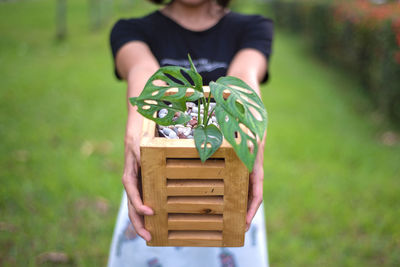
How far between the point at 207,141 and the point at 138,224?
0.36 metres

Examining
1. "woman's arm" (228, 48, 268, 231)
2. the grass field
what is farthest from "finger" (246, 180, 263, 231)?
the grass field

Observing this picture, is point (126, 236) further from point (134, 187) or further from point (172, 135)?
point (172, 135)

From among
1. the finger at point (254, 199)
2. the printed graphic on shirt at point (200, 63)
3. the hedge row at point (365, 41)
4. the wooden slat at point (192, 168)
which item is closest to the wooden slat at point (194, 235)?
the finger at point (254, 199)

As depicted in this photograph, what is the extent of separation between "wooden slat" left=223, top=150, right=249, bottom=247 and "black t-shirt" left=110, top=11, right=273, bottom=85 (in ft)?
2.16

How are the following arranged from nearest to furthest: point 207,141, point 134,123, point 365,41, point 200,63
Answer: point 207,141 → point 134,123 → point 200,63 → point 365,41

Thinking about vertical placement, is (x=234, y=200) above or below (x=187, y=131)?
below

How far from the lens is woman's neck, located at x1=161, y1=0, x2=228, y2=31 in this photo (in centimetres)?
161

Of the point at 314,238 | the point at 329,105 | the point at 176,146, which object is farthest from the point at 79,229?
the point at 329,105

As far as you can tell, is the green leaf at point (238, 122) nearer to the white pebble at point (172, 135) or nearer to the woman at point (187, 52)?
the white pebble at point (172, 135)

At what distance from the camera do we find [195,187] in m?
0.99

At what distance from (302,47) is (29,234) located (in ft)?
25.6

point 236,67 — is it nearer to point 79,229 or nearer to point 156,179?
point 156,179

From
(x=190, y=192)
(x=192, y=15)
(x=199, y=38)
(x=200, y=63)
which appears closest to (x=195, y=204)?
(x=190, y=192)

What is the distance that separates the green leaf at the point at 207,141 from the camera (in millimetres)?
893
